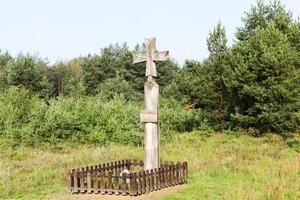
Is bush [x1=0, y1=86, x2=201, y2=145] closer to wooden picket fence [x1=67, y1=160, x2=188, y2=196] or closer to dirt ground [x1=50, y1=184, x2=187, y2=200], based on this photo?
wooden picket fence [x1=67, y1=160, x2=188, y2=196]

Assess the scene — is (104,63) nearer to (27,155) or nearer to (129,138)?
(129,138)

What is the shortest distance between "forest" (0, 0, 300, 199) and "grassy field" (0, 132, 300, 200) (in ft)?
0.14

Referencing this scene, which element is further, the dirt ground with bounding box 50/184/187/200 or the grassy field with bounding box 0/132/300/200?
the grassy field with bounding box 0/132/300/200

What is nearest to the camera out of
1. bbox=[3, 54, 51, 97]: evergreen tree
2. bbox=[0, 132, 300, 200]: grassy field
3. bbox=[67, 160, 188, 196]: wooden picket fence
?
bbox=[67, 160, 188, 196]: wooden picket fence

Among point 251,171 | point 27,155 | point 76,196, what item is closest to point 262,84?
point 251,171

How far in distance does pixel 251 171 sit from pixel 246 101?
1330 cm

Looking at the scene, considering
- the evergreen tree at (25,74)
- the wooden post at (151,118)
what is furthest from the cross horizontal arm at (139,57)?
the evergreen tree at (25,74)

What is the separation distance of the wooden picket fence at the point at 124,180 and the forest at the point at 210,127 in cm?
57

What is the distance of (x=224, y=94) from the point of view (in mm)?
→ 30094

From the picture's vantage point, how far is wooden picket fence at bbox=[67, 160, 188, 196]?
12.3 m

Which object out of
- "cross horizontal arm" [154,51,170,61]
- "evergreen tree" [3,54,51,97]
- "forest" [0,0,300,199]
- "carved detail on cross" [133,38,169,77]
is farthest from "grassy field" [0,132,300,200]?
"evergreen tree" [3,54,51,97]

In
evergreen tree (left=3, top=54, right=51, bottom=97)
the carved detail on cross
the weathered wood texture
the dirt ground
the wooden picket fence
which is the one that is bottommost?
the dirt ground

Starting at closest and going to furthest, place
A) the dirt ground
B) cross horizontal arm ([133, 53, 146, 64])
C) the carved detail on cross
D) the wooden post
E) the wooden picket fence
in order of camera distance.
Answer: the dirt ground, the wooden picket fence, the wooden post, the carved detail on cross, cross horizontal arm ([133, 53, 146, 64])

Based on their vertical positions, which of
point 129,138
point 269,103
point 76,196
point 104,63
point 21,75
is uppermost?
point 104,63
